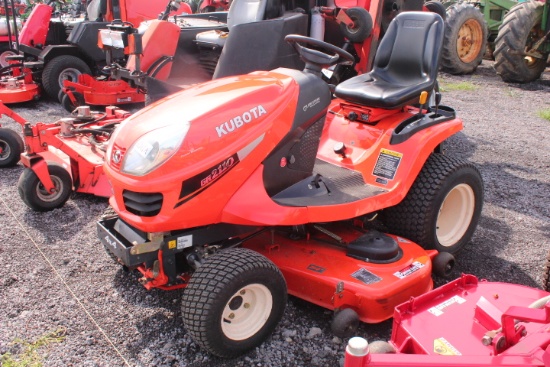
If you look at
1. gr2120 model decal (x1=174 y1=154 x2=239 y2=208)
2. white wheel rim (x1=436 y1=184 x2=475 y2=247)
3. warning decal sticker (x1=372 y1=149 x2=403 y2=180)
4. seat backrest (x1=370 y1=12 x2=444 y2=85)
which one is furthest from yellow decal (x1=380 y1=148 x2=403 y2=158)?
gr2120 model decal (x1=174 y1=154 x2=239 y2=208)

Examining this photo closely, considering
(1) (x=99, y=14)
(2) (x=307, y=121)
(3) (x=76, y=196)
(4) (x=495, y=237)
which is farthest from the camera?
(1) (x=99, y=14)

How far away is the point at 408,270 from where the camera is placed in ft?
8.77

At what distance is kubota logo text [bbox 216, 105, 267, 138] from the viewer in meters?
2.33

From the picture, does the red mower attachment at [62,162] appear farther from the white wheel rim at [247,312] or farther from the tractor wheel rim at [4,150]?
the white wheel rim at [247,312]

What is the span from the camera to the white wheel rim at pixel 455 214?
335 centimetres

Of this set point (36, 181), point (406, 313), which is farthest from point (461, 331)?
point (36, 181)

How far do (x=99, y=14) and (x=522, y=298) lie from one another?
23.3 feet

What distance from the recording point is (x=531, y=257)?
337 centimetres

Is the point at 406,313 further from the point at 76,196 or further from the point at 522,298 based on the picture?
the point at 76,196

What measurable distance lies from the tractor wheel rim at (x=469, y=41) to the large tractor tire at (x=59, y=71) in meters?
6.23

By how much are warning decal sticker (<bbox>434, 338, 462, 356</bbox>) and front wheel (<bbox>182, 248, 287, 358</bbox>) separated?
66 centimetres

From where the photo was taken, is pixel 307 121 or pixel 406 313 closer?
pixel 406 313

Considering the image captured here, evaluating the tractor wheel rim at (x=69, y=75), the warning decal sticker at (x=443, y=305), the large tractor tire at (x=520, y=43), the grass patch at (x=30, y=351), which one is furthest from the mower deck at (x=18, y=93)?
the large tractor tire at (x=520, y=43)

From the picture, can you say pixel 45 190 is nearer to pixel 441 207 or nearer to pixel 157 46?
pixel 157 46
